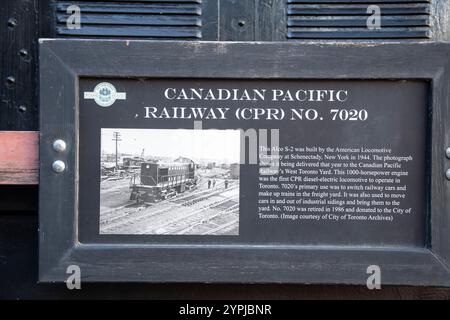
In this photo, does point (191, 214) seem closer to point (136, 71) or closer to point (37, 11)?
point (136, 71)

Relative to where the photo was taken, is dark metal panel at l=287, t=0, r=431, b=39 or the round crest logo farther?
dark metal panel at l=287, t=0, r=431, b=39

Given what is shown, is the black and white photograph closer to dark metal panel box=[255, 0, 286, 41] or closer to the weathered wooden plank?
the weathered wooden plank

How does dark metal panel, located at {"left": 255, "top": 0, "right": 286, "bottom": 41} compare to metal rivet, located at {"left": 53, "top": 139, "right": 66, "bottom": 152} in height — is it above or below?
above

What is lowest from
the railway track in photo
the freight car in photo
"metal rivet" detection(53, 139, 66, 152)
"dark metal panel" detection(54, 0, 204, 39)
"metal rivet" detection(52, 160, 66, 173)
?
the railway track in photo

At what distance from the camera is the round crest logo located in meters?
2.36

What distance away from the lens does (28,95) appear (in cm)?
263

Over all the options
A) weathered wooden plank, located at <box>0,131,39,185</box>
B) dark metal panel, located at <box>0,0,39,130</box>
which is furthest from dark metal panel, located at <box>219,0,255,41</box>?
weathered wooden plank, located at <box>0,131,39,185</box>

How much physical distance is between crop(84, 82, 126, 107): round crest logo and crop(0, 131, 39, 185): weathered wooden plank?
0.28m

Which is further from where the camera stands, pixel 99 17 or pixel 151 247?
pixel 99 17

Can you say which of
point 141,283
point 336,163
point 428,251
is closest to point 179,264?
point 141,283

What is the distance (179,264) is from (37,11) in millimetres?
1303

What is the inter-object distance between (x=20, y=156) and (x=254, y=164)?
3.11 ft

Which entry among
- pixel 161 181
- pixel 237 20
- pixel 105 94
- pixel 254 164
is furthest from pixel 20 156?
pixel 237 20

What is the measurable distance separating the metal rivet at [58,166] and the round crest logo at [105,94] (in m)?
0.28
